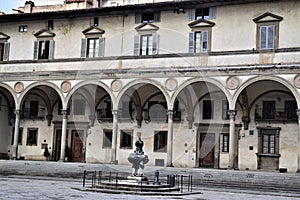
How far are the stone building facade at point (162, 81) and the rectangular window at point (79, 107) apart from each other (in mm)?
70

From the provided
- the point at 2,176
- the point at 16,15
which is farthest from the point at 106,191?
the point at 16,15

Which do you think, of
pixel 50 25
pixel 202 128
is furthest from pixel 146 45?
pixel 50 25

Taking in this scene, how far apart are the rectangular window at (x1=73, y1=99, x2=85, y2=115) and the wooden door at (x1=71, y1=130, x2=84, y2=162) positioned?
53.3 inches

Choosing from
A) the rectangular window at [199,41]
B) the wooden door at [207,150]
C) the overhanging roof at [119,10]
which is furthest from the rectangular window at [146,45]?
the wooden door at [207,150]

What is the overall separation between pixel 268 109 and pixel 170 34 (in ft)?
24.6

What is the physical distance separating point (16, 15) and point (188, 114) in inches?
531

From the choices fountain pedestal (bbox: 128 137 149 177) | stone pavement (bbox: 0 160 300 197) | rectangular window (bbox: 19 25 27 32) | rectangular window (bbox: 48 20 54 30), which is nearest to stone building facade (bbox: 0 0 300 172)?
rectangular window (bbox: 48 20 54 30)

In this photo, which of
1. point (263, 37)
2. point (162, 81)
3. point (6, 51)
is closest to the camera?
point (263, 37)

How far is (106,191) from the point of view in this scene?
20.2 meters

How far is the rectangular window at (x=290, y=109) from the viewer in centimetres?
3058

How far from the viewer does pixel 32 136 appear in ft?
124

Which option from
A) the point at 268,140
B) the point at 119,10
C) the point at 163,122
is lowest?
the point at 268,140

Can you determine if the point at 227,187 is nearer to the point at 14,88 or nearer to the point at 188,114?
the point at 188,114

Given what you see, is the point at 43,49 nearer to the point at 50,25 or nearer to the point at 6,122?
the point at 50,25
